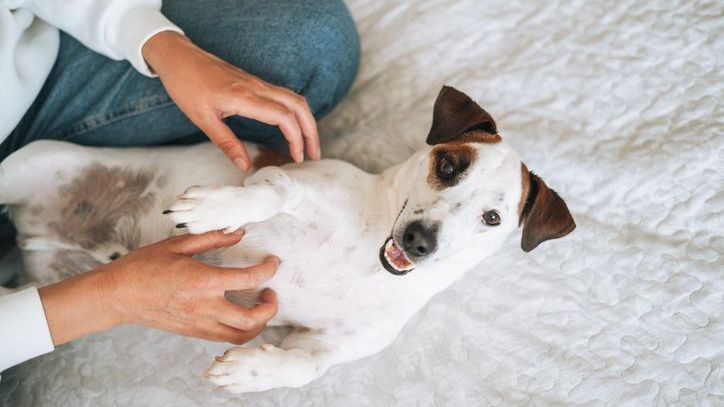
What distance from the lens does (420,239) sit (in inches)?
71.3

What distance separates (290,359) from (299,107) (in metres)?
0.83

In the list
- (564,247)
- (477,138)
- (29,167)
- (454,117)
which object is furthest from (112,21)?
(564,247)

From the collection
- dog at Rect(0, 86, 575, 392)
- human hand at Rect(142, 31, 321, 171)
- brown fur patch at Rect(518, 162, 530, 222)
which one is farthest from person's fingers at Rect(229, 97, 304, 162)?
brown fur patch at Rect(518, 162, 530, 222)

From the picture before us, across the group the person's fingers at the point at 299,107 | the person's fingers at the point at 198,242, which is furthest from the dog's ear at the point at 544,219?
the person's fingers at the point at 198,242

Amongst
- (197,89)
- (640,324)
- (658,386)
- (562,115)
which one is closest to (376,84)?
(562,115)

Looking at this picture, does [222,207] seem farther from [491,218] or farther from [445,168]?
[491,218]

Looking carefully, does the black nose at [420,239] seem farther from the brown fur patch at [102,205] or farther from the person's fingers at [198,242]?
the brown fur patch at [102,205]

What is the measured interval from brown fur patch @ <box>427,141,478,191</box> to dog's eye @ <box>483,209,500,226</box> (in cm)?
15

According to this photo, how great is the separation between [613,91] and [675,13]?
0.46m

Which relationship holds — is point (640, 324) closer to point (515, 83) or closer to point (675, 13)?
point (515, 83)

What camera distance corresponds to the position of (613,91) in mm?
2400

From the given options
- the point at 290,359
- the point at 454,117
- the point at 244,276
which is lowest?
the point at 290,359

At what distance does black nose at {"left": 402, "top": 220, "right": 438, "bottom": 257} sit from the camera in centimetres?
181

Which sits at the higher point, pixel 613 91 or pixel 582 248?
pixel 613 91
